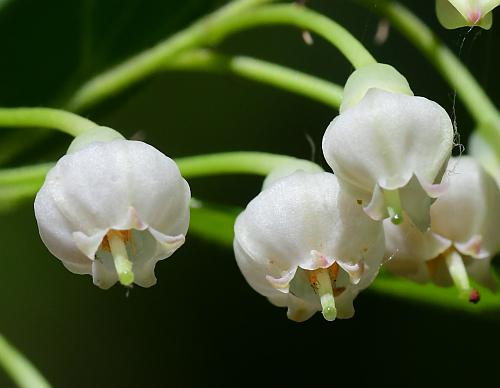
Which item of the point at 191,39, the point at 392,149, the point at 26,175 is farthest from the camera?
the point at 191,39

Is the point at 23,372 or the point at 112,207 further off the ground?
the point at 112,207

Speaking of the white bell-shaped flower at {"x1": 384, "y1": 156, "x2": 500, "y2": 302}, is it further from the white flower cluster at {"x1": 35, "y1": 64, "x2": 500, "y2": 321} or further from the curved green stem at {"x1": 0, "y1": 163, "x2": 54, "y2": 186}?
the curved green stem at {"x1": 0, "y1": 163, "x2": 54, "y2": 186}

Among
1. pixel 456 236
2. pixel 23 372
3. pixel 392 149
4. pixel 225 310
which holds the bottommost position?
pixel 225 310

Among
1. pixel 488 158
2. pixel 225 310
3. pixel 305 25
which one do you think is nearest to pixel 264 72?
pixel 305 25

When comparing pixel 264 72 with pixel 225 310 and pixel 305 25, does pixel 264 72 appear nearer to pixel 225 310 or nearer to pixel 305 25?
pixel 305 25

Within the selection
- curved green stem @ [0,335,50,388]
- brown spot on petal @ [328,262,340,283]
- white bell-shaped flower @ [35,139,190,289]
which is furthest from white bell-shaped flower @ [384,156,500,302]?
curved green stem @ [0,335,50,388]

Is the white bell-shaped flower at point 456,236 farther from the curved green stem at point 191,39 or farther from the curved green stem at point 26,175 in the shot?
the curved green stem at point 26,175

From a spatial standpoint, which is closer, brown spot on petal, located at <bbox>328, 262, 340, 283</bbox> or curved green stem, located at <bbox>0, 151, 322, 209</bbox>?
brown spot on petal, located at <bbox>328, 262, 340, 283</bbox>
